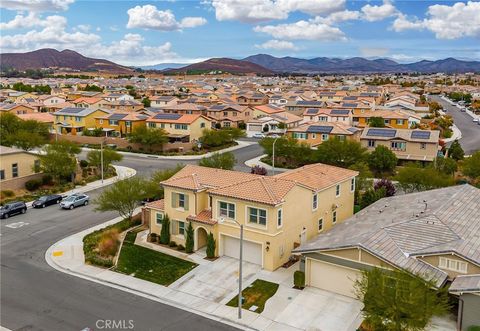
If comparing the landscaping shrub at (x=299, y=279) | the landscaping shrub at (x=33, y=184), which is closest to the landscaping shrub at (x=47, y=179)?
the landscaping shrub at (x=33, y=184)

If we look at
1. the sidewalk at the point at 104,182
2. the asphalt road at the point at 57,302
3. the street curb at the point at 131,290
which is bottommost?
the street curb at the point at 131,290

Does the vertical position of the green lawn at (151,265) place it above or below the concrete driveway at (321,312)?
above

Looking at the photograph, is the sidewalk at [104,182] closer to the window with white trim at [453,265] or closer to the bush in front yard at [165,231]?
the bush in front yard at [165,231]

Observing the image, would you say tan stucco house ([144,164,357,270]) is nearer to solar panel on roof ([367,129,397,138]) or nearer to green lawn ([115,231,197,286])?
green lawn ([115,231,197,286])

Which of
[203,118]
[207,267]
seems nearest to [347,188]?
[207,267]

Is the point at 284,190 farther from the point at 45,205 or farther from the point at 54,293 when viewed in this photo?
the point at 45,205

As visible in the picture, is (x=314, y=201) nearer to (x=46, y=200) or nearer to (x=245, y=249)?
(x=245, y=249)
